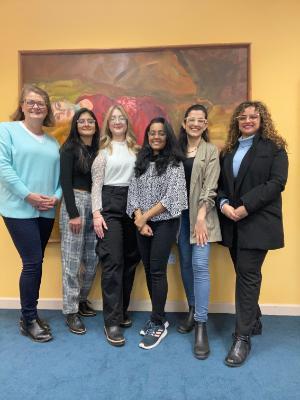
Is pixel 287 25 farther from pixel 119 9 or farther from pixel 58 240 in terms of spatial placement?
pixel 58 240

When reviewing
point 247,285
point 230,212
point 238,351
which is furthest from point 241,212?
point 238,351

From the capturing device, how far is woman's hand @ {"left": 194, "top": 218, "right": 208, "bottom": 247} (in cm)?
205

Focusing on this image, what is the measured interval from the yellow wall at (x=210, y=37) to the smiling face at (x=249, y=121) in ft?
1.97

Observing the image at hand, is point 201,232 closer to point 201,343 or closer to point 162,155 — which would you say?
point 162,155

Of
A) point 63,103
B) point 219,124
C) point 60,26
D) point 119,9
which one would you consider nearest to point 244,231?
point 219,124

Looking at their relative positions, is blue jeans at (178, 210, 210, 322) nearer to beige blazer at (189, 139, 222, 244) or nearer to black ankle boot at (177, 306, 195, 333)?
beige blazer at (189, 139, 222, 244)

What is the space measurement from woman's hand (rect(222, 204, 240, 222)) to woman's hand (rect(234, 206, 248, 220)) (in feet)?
0.05

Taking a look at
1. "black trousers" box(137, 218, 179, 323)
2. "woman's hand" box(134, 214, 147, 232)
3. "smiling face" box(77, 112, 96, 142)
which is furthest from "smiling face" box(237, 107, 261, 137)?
"smiling face" box(77, 112, 96, 142)

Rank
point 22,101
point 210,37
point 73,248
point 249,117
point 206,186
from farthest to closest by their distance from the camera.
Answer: point 210,37 < point 73,248 < point 22,101 < point 206,186 < point 249,117

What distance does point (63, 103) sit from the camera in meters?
2.55

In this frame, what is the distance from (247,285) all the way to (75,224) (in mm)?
1179

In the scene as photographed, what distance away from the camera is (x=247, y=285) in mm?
1913

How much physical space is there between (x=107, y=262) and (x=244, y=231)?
0.90m

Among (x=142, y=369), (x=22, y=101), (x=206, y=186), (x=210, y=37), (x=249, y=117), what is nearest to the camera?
(x=142, y=369)
